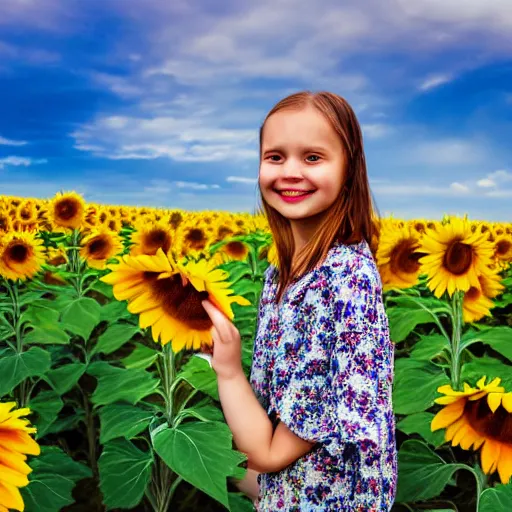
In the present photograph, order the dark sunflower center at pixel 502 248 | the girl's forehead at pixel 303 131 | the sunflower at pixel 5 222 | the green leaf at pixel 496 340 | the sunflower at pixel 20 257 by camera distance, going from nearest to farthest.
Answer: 1. the girl's forehead at pixel 303 131
2. the green leaf at pixel 496 340
3. the sunflower at pixel 20 257
4. the dark sunflower center at pixel 502 248
5. the sunflower at pixel 5 222

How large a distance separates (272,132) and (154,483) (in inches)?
63.9

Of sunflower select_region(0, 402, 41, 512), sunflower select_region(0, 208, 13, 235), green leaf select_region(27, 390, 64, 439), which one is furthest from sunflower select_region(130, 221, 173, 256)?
sunflower select_region(0, 208, 13, 235)

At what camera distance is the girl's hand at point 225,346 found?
1.88 metres

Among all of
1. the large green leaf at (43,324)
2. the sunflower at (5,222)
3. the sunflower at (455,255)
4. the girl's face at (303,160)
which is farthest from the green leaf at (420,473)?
the sunflower at (5,222)

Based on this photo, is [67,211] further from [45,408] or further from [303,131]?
[303,131]

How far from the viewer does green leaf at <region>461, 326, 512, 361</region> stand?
3.34 m

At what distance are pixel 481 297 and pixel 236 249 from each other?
2.52m

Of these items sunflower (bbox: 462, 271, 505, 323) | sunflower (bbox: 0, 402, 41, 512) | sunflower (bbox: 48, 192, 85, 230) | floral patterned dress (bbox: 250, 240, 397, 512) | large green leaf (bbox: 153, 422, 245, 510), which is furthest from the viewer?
sunflower (bbox: 48, 192, 85, 230)

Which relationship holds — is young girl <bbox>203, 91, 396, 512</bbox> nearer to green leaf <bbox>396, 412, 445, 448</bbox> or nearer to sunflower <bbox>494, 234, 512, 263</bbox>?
green leaf <bbox>396, 412, 445, 448</bbox>

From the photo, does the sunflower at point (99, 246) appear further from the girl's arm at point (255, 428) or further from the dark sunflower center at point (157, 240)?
the girl's arm at point (255, 428)

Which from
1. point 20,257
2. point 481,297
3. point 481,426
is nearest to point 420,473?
point 481,426

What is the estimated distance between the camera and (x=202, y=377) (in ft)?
8.48

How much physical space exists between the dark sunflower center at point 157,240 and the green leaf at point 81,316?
0.58 meters

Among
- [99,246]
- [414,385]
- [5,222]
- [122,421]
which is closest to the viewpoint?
[122,421]
